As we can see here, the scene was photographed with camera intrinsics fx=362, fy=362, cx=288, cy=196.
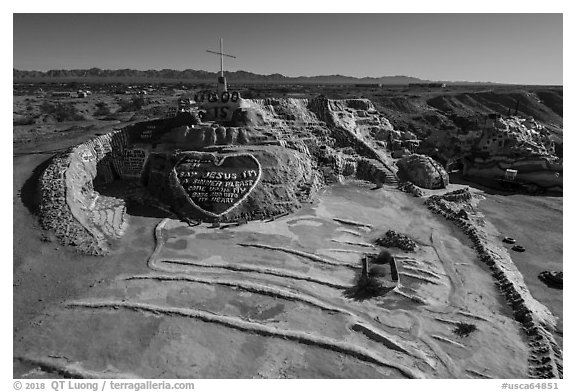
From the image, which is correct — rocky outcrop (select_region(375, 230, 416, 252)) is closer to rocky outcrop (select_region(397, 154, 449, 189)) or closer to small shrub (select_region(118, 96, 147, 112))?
rocky outcrop (select_region(397, 154, 449, 189))

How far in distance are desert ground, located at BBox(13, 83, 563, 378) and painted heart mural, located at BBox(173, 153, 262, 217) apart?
2481 millimetres

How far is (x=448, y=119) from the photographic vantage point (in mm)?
89688

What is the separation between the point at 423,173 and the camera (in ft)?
146

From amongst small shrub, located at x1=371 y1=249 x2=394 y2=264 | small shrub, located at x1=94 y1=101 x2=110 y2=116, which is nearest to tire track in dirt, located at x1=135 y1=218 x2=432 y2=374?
small shrub, located at x1=371 y1=249 x2=394 y2=264

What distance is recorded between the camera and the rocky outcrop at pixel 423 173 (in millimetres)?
44438

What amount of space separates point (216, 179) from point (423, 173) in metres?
25.6

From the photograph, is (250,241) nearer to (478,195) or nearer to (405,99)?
(478,195)

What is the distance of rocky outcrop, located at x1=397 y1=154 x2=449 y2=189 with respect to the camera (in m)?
44.4

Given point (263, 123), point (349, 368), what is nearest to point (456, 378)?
point (349, 368)

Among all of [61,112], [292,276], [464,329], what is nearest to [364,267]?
[292,276]

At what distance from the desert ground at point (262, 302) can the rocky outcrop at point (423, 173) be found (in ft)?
35.5

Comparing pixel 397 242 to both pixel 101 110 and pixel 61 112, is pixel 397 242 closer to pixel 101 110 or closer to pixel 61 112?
pixel 61 112

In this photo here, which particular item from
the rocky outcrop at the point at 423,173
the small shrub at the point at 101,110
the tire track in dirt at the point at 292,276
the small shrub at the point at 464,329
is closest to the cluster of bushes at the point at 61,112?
the small shrub at the point at 101,110
